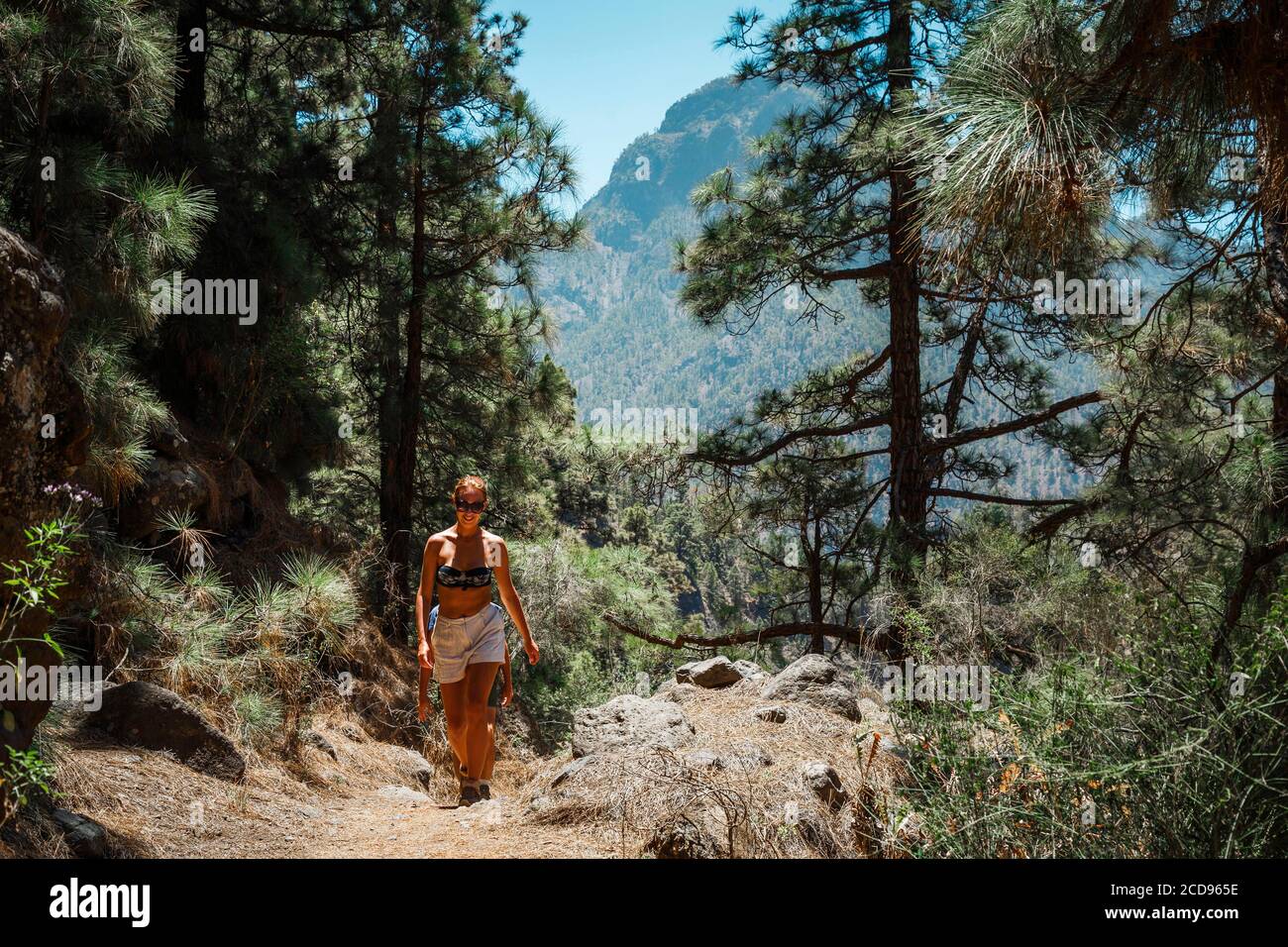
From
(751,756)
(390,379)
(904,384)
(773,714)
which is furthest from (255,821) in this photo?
(390,379)

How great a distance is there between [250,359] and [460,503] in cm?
367

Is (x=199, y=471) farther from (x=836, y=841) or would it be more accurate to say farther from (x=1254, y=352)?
(x=1254, y=352)

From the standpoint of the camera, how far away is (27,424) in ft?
8.85

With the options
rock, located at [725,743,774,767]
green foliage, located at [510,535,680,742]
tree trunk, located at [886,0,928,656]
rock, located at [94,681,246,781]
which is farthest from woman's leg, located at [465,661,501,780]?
tree trunk, located at [886,0,928,656]

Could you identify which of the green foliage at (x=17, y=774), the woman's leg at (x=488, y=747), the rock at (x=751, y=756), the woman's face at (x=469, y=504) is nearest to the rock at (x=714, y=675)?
the rock at (x=751, y=756)

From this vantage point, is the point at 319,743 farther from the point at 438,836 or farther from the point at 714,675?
the point at 714,675

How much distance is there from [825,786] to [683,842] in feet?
3.15

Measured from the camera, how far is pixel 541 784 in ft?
14.8

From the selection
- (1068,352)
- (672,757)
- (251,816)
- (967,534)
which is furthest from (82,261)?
(1068,352)

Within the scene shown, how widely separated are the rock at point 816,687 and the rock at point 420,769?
2.47m

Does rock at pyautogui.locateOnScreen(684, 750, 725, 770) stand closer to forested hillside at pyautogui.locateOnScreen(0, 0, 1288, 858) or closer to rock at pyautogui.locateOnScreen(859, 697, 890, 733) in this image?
forested hillside at pyautogui.locateOnScreen(0, 0, 1288, 858)

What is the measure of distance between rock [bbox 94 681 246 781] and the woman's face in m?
1.61

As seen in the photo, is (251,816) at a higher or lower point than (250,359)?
lower

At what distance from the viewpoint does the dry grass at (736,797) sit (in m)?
3.49
